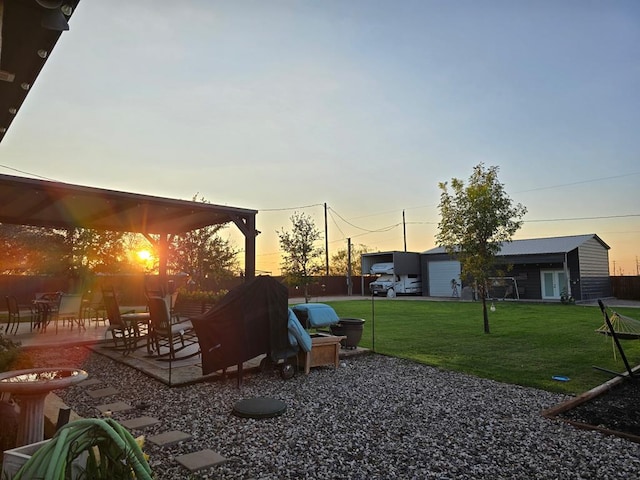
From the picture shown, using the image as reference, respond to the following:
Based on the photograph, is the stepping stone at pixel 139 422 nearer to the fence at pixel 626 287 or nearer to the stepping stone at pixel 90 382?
the stepping stone at pixel 90 382

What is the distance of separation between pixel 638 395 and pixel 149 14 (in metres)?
7.69

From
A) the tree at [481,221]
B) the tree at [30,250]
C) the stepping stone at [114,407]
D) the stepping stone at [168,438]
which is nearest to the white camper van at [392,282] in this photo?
the tree at [481,221]

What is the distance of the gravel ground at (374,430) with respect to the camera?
111 inches

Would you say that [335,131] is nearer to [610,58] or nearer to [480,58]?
[480,58]

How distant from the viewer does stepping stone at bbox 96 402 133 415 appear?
402cm

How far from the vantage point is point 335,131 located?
9898mm

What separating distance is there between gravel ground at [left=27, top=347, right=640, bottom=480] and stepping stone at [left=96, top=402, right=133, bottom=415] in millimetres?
91

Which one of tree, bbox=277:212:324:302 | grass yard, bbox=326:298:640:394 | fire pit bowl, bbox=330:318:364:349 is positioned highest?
tree, bbox=277:212:324:302

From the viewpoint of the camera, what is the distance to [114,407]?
4.10 metres

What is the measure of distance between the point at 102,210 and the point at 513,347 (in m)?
8.72

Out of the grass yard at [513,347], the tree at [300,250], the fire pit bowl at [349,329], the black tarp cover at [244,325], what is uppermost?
the tree at [300,250]

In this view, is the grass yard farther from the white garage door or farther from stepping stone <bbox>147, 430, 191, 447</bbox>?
the white garage door

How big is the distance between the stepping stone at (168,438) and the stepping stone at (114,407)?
3.14 ft

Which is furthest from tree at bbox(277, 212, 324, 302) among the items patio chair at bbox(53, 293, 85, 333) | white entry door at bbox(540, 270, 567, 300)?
white entry door at bbox(540, 270, 567, 300)
